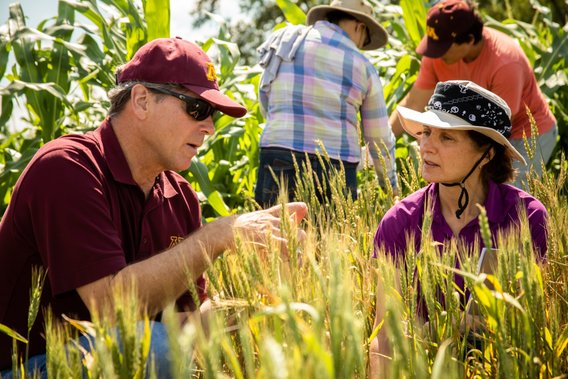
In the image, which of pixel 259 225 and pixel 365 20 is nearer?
pixel 259 225

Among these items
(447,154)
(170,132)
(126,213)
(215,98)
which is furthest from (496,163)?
(126,213)

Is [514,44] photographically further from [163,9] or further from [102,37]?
[102,37]

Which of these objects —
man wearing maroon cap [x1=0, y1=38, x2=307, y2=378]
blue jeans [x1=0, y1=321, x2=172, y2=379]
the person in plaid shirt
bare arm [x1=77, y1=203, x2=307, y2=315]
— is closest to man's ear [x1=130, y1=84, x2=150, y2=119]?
man wearing maroon cap [x1=0, y1=38, x2=307, y2=378]

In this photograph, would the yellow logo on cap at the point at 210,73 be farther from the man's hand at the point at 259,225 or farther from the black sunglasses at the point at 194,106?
the man's hand at the point at 259,225

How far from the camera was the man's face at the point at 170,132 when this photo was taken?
236 cm

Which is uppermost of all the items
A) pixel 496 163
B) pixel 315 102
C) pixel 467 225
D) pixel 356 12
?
pixel 356 12

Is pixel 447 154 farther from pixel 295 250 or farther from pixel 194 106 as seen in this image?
pixel 295 250

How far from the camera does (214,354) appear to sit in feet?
4.09

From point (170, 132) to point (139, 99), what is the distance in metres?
0.13

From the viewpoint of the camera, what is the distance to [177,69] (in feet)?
7.83

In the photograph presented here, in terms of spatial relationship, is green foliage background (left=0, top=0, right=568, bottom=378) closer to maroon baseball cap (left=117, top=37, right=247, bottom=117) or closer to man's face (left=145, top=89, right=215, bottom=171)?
man's face (left=145, top=89, right=215, bottom=171)

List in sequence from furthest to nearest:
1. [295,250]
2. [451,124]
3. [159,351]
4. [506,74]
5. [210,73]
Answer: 1. [506,74]
2. [451,124]
3. [210,73]
4. [159,351]
5. [295,250]

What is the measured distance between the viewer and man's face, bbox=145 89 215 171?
7.73 ft

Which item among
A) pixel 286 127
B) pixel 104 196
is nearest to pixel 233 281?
pixel 104 196
